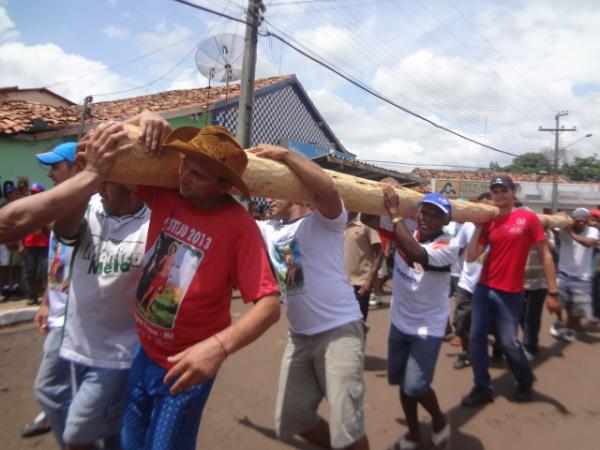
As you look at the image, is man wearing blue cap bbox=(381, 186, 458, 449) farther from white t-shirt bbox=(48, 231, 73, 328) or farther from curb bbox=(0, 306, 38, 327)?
curb bbox=(0, 306, 38, 327)

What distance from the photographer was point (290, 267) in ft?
8.36

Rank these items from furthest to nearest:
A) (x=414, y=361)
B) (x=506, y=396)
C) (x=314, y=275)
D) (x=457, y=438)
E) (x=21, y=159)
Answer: (x=21, y=159) < (x=506, y=396) < (x=457, y=438) < (x=414, y=361) < (x=314, y=275)

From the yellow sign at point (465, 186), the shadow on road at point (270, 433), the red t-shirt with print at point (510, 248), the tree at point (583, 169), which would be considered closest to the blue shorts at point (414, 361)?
the shadow on road at point (270, 433)

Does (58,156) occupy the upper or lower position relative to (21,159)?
lower

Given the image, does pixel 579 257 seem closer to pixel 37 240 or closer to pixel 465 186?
pixel 37 240

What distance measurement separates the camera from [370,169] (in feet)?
36.7

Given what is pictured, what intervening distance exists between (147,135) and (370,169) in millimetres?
9867

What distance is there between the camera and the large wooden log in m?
1.67

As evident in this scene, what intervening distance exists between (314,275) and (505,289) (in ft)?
7.15

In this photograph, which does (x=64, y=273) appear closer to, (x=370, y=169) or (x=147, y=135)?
(x=147, y=135)

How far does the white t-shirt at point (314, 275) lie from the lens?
249cm

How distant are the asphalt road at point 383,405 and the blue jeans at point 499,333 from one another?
278 millimetres

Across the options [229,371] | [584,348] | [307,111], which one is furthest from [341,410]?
[307,111]

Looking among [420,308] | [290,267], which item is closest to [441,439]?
[420,308]
